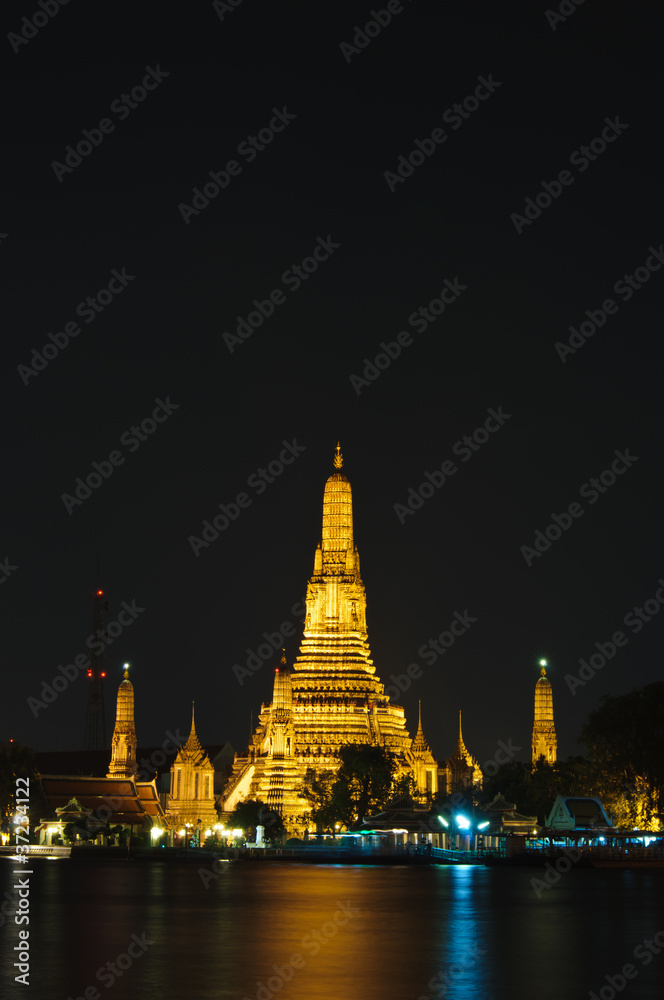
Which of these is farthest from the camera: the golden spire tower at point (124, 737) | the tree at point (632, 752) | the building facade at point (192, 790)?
the golden spire tower at point (124, 737)

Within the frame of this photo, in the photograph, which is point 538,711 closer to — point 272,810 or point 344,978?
point 272,810

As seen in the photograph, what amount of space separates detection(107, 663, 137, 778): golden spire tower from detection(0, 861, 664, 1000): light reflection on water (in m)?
78.4

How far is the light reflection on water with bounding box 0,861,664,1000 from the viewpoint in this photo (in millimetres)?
31953

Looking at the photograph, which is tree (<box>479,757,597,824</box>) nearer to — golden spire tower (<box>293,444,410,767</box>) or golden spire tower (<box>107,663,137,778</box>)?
golden spire tower (<box>293,444,410,767</box>)

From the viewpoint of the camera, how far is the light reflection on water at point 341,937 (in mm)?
31953

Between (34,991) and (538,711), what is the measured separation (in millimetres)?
125076

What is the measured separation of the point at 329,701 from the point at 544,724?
88.4 feet

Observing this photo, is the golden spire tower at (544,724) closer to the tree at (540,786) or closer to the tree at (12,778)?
the tree at (540,786)

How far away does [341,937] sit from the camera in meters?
41.0

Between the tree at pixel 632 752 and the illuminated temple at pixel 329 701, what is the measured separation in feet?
115

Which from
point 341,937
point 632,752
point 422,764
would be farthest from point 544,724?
point 341,937

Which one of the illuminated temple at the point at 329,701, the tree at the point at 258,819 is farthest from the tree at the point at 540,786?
the tree at the point at 258,819

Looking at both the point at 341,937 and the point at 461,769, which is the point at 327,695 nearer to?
the point at 461,769

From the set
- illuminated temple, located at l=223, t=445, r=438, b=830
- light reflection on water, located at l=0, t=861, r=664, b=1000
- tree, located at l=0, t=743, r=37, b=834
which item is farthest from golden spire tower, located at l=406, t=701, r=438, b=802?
light reflection on water, located at l=0, t=861, r=664, b=1000
